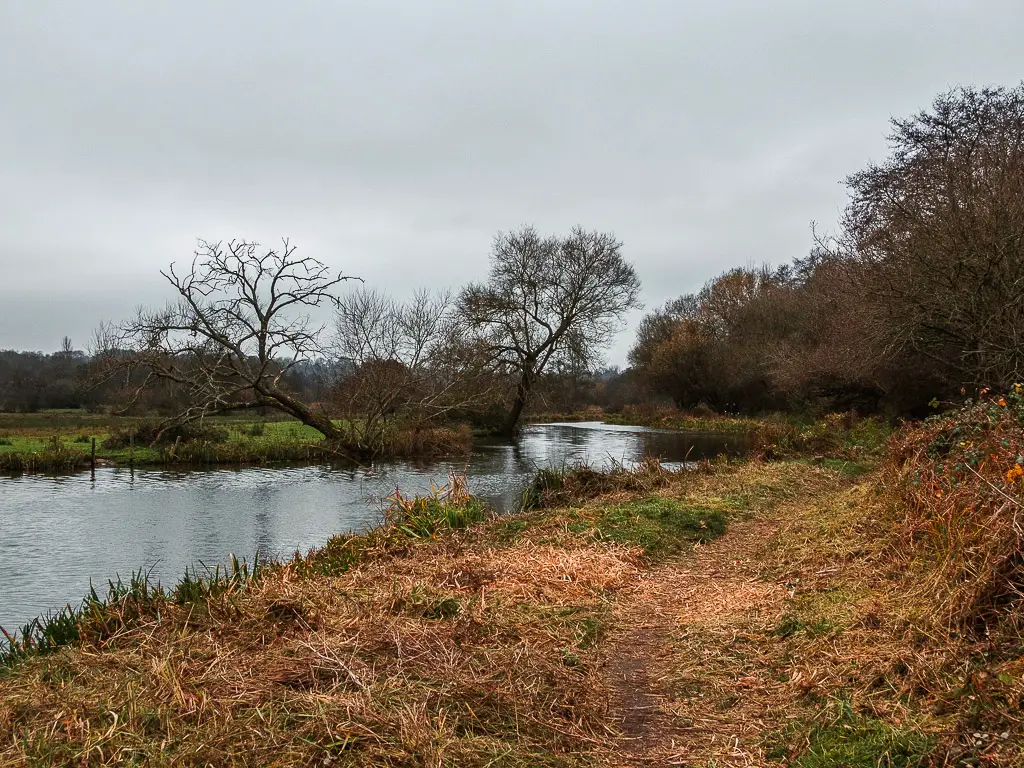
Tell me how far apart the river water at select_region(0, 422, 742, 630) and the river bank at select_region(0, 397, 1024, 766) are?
4163 millimetres

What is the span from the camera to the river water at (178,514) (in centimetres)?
981

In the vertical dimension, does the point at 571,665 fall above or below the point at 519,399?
below

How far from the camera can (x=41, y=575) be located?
9586 mm

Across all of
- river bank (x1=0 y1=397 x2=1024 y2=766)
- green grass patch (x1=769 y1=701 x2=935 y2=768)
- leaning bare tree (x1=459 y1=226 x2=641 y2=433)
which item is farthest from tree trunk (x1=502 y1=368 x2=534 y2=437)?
green grass patch (x1=769 y1=701 x2=935 y2=768)

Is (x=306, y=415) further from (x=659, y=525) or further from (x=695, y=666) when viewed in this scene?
(x=695, y=666)

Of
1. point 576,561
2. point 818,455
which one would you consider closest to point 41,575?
point 576,561

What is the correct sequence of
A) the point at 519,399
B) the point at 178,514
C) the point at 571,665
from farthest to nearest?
the point at 519,399 < the point at 178,514 < the point at 571,665

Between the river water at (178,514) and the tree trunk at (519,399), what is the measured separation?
36.0ft

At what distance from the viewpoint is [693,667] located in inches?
175

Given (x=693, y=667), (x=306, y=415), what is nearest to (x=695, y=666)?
(x=693, y=667)

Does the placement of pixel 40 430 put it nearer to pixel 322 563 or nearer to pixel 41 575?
pixel 41 575

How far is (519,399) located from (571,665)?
104 ft

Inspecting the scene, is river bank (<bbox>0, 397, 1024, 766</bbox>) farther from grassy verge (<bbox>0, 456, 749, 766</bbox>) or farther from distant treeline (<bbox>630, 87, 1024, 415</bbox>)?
distant treeline (<bbox>630, 87, 1024, 415</bbox>)

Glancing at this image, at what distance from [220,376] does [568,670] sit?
21564 millimetres
